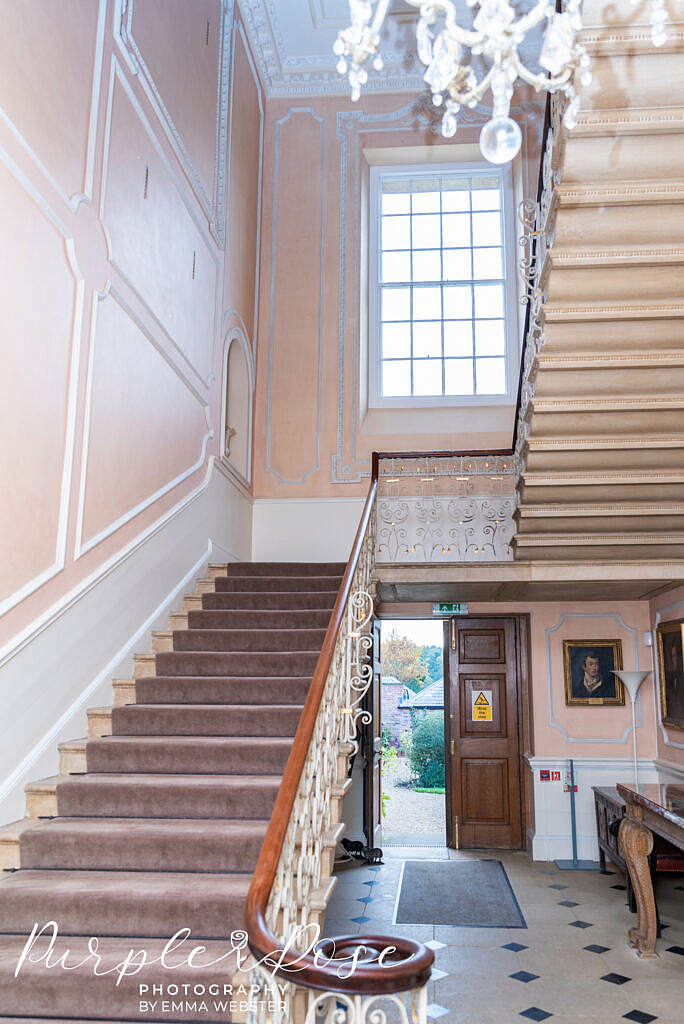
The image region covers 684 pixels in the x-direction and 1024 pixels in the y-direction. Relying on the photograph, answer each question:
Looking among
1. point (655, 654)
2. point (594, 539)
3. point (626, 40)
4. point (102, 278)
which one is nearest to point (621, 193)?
point (626, 40)

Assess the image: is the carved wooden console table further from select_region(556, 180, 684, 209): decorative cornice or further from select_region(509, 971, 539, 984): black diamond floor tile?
select_region(556, 180, 684, 209): decorative cornice

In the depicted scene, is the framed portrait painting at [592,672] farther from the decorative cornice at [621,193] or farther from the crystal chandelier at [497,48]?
the crystal chandelier at [497,48]

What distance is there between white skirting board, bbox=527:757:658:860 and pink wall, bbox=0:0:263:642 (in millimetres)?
4813

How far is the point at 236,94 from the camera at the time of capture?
8312 mm

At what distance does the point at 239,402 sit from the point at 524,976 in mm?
6007

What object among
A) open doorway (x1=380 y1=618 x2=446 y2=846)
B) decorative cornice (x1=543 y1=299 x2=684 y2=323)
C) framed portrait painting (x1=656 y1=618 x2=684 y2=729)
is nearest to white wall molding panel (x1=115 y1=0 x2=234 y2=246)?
decorative cornice (x1=543 y1=299 x2=684 y2=323)

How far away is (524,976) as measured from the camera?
5004mm

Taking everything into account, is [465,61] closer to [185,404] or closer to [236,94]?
[236,94]

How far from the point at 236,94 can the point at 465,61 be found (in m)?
3.09

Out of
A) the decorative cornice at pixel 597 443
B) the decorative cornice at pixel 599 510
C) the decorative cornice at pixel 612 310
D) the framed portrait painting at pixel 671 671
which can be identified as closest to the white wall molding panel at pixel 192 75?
the decorative cornice at pixel 612 310

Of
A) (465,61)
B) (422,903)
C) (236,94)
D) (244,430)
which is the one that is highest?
(465,61)

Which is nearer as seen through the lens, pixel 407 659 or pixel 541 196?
pixel 541 196

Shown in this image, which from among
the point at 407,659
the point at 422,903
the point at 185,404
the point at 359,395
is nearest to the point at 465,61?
the point at 359,395

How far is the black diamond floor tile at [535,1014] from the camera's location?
4.37 m
